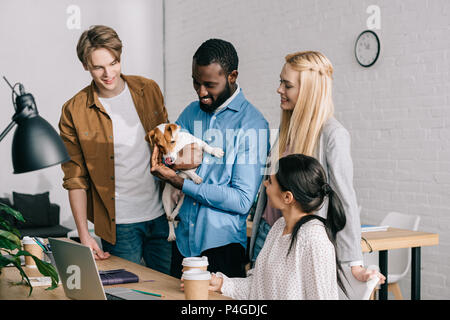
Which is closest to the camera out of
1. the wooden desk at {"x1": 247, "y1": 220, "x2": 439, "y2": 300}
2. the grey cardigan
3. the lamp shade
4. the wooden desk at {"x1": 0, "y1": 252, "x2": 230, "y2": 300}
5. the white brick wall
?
the lamp shade

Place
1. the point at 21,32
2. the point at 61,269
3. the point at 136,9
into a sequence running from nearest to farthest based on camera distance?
1. the point at 61,269
2. the point at 21,32
3. the point at 136,9

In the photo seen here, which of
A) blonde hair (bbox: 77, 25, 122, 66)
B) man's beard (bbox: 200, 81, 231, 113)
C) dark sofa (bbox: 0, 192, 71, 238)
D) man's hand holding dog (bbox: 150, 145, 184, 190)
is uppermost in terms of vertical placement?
blonde hair (bbox: 77, 25, 122, 66)

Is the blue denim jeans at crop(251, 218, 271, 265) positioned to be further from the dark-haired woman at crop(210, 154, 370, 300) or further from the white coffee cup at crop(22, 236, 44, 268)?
the white coffee cup at crop(22, 236, 44, 268)

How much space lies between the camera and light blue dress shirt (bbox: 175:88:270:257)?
6.81 ft

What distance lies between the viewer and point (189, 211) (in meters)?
2.18

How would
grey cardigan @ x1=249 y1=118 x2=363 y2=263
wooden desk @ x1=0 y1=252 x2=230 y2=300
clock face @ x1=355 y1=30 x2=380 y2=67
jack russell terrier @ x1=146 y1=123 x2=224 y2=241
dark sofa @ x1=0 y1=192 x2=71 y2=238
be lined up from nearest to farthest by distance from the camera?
wooden desk @ x1=0 y1=252 x2=230 y2=300 → grey cardigan @ x1=249 y1=118 x2=363 y2=263 → jack russell terrier @ x1=146 y1=123 x2=224 y2=241 → clock face @ x1=355 y1=30 x2=380 y2=67 → dark sofa @ x1=0 y1=192 x2=71 y2=238

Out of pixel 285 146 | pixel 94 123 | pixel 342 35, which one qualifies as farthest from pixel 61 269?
pixel 342 35

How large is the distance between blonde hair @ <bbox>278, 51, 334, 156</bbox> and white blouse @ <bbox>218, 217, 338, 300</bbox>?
360 mm

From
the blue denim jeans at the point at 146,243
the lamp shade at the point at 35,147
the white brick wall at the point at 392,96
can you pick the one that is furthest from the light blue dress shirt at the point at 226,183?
the white brick wall at the point at 392,96

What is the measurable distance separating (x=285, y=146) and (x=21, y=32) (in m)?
5.20

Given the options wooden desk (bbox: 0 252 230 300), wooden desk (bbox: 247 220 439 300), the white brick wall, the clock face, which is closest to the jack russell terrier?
wooden desk (bbox: 0 252 230 300)

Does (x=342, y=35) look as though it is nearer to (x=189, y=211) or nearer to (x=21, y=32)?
(x=189, y=211)

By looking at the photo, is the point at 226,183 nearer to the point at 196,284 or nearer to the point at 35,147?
the point at 196,284
